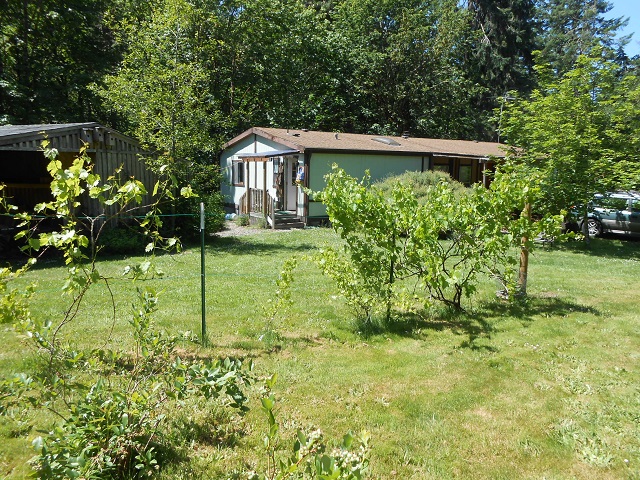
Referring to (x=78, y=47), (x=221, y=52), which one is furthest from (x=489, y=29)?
(x=78, y=47)

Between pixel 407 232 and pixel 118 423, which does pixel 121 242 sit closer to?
pixel 407 232

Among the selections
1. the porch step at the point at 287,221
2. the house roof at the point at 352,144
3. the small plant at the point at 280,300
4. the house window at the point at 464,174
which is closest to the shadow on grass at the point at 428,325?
the small plant at the point at 280,300

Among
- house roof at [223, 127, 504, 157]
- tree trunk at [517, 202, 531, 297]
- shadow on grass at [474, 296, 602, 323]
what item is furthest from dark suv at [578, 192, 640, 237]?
tree trunk at [517, 202, 531, 297]

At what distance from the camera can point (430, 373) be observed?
16.2 ft

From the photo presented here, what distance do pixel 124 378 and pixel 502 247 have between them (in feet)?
16.0

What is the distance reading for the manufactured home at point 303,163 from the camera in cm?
1831

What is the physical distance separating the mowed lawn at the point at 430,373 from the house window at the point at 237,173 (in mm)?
13892

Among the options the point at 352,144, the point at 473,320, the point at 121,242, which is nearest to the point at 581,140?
the point at 352,144

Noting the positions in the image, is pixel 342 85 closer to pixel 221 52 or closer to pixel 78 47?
pixel 221 52

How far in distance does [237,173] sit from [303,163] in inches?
229

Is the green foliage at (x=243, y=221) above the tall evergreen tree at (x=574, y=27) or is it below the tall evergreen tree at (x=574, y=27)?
below

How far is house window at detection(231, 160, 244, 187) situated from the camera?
2245 cm

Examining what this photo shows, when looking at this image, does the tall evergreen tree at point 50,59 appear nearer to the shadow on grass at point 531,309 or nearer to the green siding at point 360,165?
the green siding at point 360,165

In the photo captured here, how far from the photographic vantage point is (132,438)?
3.08 meters
